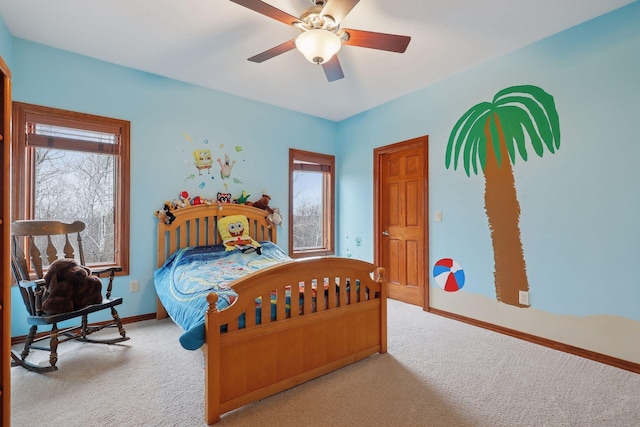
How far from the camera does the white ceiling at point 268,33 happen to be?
84.8 inches

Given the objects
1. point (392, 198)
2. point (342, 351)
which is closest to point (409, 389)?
point (342, 351)

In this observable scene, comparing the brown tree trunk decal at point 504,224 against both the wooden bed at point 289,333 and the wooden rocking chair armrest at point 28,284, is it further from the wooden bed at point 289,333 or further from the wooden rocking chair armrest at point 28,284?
the wooden rocking chair armrest at point 28,284

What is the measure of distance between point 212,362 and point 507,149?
299 cm

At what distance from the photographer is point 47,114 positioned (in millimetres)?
2674

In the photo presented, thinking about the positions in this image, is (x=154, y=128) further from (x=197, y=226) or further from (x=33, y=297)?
(x=33, y=297)

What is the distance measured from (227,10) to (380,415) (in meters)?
2.83

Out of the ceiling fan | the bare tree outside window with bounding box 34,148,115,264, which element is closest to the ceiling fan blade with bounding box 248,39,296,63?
the ceiling fan

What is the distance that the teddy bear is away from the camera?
2156 mm

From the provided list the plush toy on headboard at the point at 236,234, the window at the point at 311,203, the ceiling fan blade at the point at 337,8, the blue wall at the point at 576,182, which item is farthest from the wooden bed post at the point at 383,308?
the window at the point at 311,203

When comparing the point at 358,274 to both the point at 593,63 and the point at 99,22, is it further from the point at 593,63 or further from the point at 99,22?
the point at 99,22

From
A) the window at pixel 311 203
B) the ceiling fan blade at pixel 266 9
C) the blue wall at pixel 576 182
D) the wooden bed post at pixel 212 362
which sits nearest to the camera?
the wooden bed post at pixel 212 362

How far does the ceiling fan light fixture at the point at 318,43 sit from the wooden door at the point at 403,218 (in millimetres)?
1983

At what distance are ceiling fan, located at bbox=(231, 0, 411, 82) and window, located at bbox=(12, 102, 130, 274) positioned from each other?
2.13m

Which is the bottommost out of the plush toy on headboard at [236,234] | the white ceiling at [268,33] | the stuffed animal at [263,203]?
the plush toy on headboard at [236,234]
